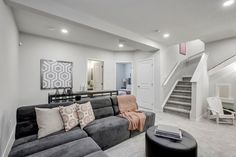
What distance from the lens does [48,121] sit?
6.86ft

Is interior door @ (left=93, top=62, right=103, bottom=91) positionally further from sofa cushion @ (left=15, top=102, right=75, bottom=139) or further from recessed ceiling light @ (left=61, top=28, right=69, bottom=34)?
sofa cushion @ (left=15, top=102, right=75, bottom=139)

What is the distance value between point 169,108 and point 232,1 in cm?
365

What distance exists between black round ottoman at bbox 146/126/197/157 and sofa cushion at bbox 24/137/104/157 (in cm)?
81

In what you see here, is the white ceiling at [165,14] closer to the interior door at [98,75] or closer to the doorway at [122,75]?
the interior door at [98,75]

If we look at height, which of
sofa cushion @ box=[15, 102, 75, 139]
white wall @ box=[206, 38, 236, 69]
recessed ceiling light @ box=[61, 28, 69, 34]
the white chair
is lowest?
the white chair

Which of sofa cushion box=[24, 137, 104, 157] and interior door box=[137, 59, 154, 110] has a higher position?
interior door box=[137, 59, 154, 110]

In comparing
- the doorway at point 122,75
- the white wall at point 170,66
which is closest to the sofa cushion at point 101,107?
the white wall at point 170,66

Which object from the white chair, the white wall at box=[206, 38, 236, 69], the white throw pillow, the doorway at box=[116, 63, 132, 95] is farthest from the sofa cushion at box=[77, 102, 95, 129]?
the doorway at box=[116, 63, 132, 95]

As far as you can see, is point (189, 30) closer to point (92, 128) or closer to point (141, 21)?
point (141, 21)

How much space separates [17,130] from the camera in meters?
1.98

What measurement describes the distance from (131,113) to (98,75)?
386 cm

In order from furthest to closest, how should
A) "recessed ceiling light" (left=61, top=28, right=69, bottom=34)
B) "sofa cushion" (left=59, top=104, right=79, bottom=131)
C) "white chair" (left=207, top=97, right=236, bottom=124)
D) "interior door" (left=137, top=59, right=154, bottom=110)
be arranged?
"interior door" (left=137, top=59, right=154, bottom=110), "recessed ceiling light" (left=61, top=28, right=69, bottom=34), "white chair" (left=207, top=97, right=236, bottom=124), "sofa cushion" (left=59, top=104, right=79, bottom=131)

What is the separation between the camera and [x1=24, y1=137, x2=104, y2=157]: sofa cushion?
4.97 ft

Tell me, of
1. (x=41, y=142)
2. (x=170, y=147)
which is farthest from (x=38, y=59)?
(x=170, y=147)
